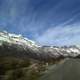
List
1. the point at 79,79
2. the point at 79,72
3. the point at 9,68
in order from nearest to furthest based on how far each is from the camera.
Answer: the point at 79,79 → the point at 79,72 → the point at 9,68

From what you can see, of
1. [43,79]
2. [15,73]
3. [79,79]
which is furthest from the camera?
[15,73]

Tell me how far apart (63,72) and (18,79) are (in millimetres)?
2803

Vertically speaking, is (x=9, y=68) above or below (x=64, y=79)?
above

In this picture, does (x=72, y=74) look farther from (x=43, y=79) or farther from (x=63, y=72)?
(x=43, y=79)

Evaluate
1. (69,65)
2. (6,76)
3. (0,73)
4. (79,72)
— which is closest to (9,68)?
(0,73)

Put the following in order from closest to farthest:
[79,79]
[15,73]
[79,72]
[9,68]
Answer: [79,79], [79,72], [15,73], [9,68]

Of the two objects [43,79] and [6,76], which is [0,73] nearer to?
[6,76]

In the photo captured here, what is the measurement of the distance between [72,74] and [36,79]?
305 centimetres

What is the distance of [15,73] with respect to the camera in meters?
17.4

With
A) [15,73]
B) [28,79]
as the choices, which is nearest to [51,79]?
[28,79]

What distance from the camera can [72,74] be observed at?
48.5 feet

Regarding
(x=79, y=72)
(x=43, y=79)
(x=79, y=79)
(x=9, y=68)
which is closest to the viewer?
(x=79, y=79)

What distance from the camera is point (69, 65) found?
17.2m

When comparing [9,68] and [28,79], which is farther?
[9,68]
